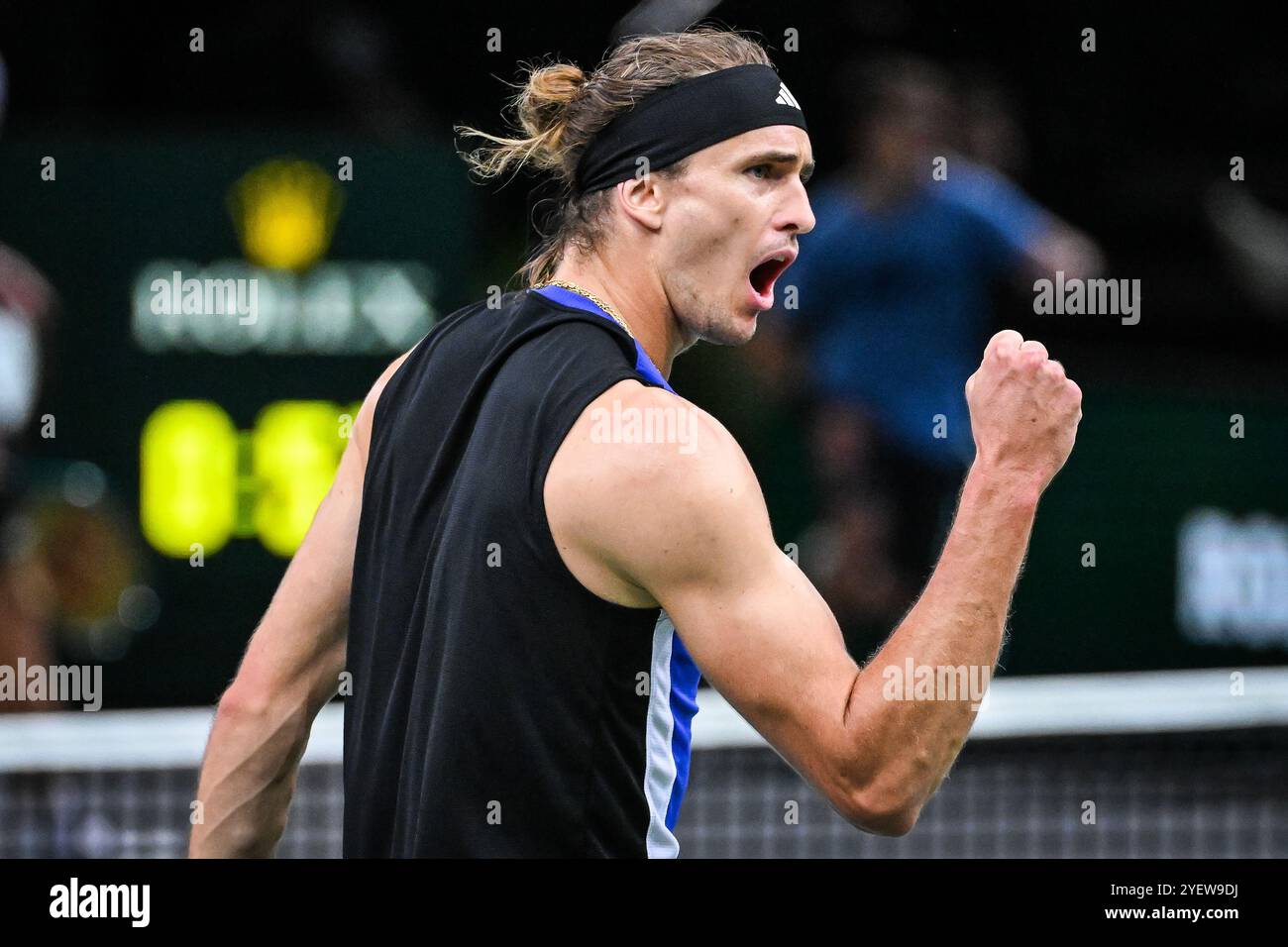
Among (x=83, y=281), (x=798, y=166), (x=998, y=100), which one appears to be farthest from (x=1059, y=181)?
(x=798, y=166)

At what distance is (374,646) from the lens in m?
3.18

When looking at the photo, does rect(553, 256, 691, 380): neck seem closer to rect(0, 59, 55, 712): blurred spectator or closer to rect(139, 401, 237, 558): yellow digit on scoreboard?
rect(139, 401, 237, 558): yellow digit on scoreboard

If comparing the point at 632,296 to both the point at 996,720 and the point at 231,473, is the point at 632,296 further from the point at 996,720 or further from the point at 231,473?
the point at 996,720

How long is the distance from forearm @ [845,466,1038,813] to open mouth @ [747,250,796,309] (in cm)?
71

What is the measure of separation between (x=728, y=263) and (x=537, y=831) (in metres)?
1.07

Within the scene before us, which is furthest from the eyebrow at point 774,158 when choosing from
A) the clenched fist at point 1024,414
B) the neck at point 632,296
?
the clenched fist at point 1024,414

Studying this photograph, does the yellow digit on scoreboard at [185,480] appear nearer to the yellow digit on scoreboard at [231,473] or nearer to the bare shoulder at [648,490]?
the yellow digit on scoreboard at [231,473]

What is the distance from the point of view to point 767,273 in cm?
367

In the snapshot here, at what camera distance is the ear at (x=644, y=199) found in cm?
348

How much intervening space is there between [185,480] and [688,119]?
3.83 m

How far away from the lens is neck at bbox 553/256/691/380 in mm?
3453

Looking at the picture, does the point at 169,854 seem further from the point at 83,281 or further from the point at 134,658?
the point at 83,281

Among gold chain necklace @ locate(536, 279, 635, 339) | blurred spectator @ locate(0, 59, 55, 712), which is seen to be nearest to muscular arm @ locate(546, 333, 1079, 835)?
gold chain necklace @ locate(536, 279, 635, 339)

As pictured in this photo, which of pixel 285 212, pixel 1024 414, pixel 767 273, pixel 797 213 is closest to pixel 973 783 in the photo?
pixel 285 212
